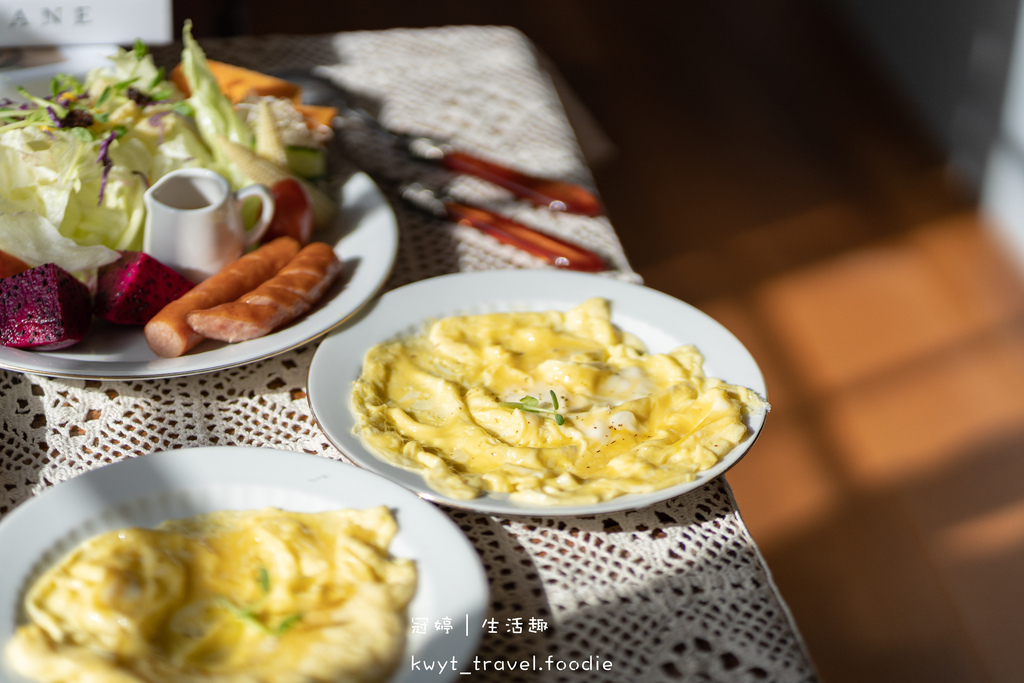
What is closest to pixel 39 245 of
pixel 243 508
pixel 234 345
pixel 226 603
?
pixel 234 345

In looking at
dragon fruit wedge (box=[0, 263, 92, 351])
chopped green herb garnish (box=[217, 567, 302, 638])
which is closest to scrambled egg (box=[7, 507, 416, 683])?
chopped green herb garnish (box=[217, 567, 302, 638])

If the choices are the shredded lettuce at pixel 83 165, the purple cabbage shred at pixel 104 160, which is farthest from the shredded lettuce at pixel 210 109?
the purple cabbage shred at pixel 104 160

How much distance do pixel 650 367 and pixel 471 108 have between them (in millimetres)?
990

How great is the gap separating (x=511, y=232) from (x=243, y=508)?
2.52ft

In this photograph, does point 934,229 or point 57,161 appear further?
point 934,229

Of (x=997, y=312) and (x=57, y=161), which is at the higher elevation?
(x=57, y=161)

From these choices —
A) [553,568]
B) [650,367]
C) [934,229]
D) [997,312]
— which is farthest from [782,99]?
[553,568]

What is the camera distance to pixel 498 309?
4.26ft

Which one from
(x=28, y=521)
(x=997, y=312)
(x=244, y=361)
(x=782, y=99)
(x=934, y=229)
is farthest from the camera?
(x=782, y=99)

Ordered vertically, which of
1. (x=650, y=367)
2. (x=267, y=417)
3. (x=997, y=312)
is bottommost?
(x=997, y=312)

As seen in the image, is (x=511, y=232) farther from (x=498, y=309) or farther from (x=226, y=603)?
(x=226, y=603)

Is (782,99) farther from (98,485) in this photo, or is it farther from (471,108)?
(98,485)

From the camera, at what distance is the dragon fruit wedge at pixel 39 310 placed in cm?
111

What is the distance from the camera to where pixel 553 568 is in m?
0.95
